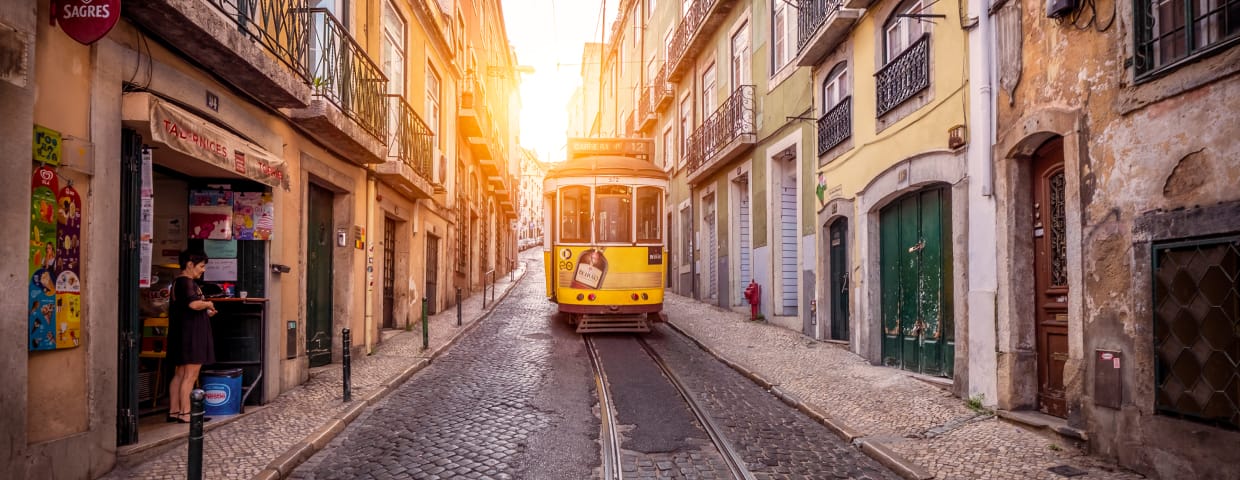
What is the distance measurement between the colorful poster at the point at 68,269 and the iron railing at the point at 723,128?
43.4 ft

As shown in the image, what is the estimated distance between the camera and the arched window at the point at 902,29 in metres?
9.12

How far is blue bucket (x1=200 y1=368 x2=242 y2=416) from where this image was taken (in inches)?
264

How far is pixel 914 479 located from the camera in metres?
5.04

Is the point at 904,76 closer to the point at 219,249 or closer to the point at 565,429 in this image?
the point at 565,429

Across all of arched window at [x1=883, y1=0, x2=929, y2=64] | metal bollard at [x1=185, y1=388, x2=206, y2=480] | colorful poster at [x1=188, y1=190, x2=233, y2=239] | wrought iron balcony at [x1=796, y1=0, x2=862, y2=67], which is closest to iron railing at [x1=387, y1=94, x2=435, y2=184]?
colorful poster at [x1=188, y1=190, x2=233, y2=239]

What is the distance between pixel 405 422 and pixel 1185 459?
5.83 m

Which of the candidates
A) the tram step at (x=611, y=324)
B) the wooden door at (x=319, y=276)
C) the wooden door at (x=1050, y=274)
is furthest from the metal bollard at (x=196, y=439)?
the tram step at (x=611, y=324)

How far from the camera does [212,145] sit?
19.7 ft

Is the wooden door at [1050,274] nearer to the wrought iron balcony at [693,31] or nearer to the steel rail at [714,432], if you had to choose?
the steel rail at [714,432]

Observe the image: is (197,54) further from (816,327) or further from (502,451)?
(816,327)

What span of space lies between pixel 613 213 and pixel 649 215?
2.27 feet

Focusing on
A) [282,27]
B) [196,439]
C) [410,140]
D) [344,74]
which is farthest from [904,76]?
[196,439]

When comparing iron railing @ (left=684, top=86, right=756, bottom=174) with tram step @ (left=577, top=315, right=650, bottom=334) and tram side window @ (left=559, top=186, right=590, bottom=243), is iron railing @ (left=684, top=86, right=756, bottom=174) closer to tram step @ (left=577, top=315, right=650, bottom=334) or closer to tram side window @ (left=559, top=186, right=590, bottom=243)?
tram side window @ (left=559, top=186, right=590, bottom=243)

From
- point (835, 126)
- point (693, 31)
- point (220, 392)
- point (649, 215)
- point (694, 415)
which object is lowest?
point (694, 415)
